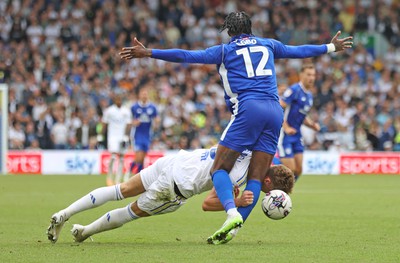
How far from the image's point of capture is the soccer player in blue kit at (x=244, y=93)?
30.3 ft

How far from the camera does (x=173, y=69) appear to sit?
3064 centimetres

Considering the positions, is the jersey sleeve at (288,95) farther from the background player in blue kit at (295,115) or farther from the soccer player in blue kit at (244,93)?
the soccer player in blue kit at (244,93)

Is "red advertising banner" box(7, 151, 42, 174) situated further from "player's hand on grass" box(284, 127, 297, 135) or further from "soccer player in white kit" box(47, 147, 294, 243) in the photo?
"soccer player in white kit" box(47, 147, 294, 243)

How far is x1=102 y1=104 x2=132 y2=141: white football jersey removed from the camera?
2228 cm

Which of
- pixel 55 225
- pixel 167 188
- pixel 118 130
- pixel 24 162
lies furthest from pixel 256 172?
pixel 24 162

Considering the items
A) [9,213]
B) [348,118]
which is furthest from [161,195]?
[348,118]

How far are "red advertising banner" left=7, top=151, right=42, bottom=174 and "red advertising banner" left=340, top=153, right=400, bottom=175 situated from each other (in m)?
8.82

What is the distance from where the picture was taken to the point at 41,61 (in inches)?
1173

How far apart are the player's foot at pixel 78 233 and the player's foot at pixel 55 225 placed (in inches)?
7.0

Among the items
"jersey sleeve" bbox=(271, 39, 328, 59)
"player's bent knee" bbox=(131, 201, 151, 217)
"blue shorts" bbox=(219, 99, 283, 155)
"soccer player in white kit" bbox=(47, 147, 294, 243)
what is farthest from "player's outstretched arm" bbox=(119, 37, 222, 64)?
"player's bent knee" bbox=(131, 201, 151, 217)

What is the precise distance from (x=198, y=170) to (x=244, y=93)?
894 mm

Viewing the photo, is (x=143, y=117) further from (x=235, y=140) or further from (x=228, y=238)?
(x=228, y=238)

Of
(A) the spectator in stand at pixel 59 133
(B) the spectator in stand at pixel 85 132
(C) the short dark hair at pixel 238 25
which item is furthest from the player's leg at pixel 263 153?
(A) the spectator in stand at pixel 59 133

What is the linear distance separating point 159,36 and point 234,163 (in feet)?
74.5
